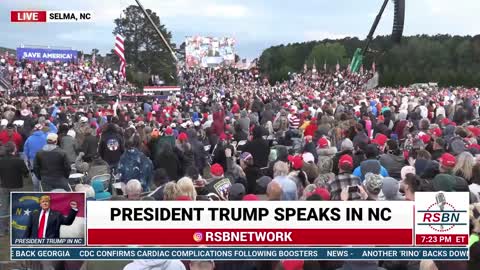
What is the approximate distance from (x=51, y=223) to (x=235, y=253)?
5.85ft

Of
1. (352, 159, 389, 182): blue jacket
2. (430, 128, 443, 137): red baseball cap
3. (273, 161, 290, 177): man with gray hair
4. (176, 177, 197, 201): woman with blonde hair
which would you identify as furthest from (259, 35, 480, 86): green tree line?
(176, 177, 197, 201): woman with blonde hair

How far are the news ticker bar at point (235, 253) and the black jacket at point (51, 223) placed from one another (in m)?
0.16

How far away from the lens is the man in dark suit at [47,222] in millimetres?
6988

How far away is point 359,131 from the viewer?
1347 centimetres

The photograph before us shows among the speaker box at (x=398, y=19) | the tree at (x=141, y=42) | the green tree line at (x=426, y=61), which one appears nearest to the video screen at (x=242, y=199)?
the speaker box at (x=398, y=19)

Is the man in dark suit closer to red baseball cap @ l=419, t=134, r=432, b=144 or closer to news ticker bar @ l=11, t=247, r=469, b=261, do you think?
news ticker bar @ l=11, t=247, r=469, b=261

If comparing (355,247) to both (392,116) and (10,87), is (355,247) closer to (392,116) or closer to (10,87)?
(392,116)

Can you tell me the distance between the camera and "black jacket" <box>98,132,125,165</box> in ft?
44.8

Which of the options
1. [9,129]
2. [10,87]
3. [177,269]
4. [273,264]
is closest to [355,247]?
[273,264]

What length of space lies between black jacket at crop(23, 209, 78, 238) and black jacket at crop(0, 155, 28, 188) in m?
5.15

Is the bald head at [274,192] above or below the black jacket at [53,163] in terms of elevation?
above

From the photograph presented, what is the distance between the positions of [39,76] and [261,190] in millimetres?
36146

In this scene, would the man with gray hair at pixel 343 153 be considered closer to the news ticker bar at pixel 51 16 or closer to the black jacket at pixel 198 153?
the black jacket at pixel 198 153

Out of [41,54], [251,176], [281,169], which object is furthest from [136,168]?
[41,54]
